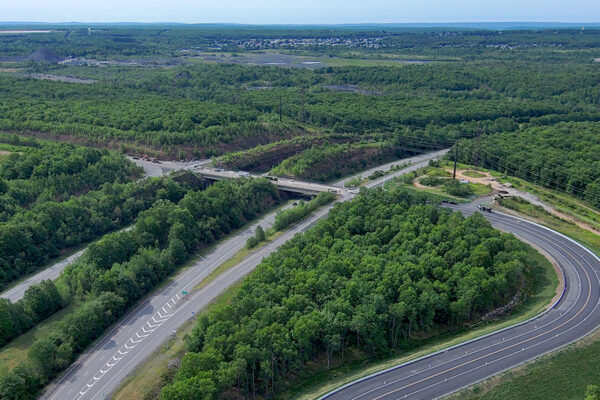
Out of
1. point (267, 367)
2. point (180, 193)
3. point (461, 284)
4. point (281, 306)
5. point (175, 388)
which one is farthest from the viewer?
point (180, 193)

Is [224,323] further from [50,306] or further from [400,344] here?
[50,306]

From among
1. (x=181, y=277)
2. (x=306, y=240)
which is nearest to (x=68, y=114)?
(x=181, y=277)

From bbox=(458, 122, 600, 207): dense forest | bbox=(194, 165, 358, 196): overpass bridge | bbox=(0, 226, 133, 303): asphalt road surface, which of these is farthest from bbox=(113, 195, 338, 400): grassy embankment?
bbox=(458, 122, 600, 207): dense forest

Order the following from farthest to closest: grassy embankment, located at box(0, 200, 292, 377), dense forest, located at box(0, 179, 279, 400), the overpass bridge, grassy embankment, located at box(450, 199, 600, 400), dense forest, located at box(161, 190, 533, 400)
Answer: the overpass bridge < grassy embankment, located at box(0, 200, 292, 377) < dense forest, located at box(0, 179, 279, 400) < dense forest, located at box(161, 190, 533, 400) < grassy embankment, located at box(450, 199, 600, 400)

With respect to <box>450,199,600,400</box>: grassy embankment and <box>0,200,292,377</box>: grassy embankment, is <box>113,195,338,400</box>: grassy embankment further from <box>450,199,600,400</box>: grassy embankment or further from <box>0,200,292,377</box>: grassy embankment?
<box>450,199,600,400</box>: grassy embankment

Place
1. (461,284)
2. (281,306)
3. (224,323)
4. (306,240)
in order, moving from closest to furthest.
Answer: (224,323)
(281,306)
(461,284)
(306,240)

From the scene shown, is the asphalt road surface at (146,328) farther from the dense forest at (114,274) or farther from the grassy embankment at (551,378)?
the grassy embankment at (551,378)

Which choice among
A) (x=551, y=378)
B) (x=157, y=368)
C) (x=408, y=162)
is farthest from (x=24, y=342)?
(x=408, y=162)

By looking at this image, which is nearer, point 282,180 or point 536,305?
Answer: point 536,305
